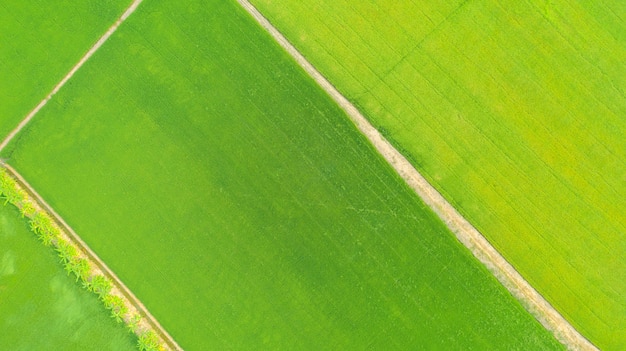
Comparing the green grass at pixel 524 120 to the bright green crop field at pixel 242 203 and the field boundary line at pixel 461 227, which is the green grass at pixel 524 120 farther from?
the bright green crop field at pixel 242 203

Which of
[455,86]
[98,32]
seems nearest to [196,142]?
[98,32]

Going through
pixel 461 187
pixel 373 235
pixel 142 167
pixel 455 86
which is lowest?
pixel 142 167

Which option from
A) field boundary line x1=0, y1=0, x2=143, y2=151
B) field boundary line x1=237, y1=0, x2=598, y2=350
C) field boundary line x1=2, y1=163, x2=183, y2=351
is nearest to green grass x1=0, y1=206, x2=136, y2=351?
field boundary line x1=2, y1=163, x2=183, y2=351

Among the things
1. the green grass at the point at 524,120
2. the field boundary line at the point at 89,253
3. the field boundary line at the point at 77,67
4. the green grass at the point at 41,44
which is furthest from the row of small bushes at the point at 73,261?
the green grass at the point at 524,120

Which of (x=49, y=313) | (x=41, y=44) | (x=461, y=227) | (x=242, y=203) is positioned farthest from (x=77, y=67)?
(x=461, y=227)

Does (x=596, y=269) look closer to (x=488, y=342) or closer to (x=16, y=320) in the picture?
(x=488, y=342)

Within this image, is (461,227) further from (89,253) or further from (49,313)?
(49,313)

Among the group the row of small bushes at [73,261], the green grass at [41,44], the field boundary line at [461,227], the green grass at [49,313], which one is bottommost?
the green grass at [49,313]
